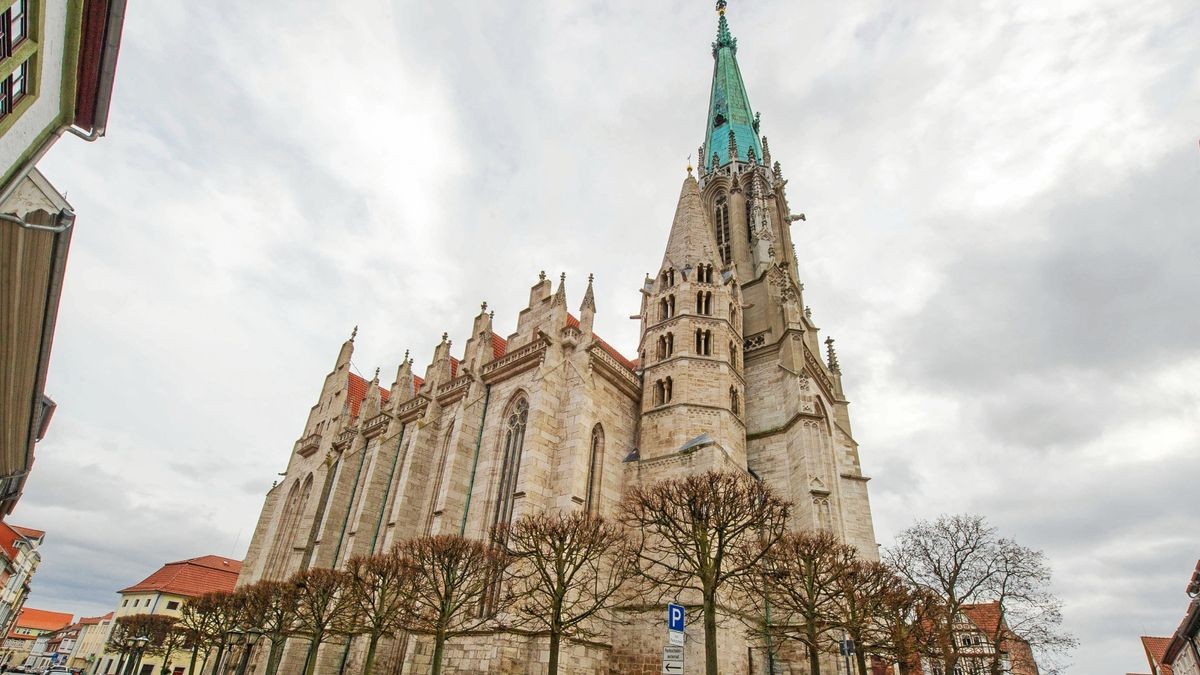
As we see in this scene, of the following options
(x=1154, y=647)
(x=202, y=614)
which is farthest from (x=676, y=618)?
(x=1154, y=647)

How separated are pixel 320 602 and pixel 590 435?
11.5 metres

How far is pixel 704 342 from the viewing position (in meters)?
27.5

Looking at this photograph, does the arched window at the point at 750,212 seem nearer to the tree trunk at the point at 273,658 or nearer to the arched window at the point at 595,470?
the arched window at the point at 595,470

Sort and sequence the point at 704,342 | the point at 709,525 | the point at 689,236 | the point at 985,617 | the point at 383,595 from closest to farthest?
the point at 709,525 < the point at 383,595 < the point at 704,342 < the point at 689,236 < the point at 985,617

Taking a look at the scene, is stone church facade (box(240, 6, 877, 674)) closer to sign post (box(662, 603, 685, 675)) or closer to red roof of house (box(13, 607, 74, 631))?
sign post (box(662, 603, 685, 675))

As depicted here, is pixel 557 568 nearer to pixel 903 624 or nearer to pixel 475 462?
pixel 475 462

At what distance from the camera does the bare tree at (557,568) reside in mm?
15883

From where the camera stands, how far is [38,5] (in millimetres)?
7410

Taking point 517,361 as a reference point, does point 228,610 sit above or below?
below

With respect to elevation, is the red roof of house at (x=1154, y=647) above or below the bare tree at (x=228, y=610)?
above

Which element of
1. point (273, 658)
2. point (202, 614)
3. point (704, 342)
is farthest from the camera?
point (202, 614)

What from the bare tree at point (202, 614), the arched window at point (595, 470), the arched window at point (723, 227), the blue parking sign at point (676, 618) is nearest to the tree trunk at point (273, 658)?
the bare tree at point (202, 614)

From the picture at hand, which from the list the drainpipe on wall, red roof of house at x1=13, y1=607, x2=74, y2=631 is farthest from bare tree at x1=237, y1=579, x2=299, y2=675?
red roof of house at x1=13, y1=607, x2=74, y2=631

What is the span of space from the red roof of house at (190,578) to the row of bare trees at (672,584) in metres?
45.7
